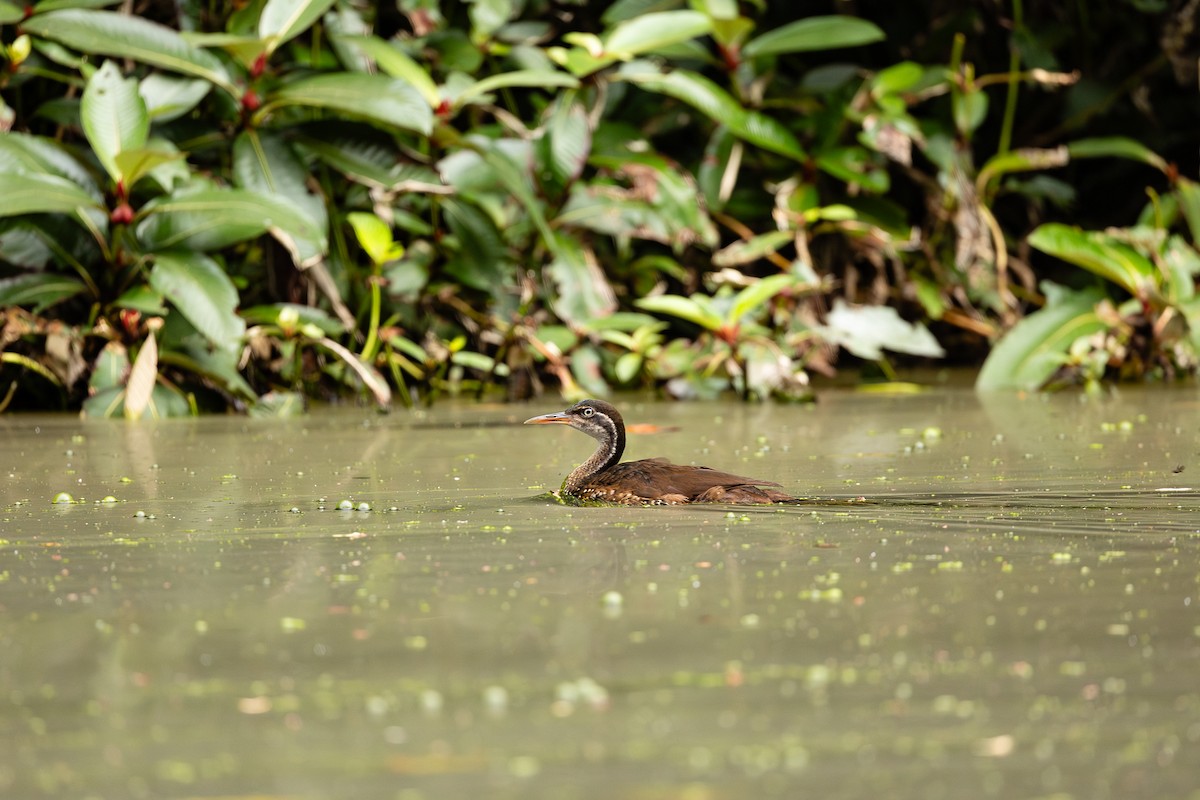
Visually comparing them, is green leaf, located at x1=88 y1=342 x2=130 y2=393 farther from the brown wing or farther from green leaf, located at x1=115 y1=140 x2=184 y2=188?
the brown wing

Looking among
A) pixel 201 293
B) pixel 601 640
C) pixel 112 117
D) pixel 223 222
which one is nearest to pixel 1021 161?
pixel 223 222

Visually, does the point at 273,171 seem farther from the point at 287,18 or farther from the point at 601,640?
the point at 601,640

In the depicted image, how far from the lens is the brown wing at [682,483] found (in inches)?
159

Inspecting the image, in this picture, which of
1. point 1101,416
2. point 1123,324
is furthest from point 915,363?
point 1101,416

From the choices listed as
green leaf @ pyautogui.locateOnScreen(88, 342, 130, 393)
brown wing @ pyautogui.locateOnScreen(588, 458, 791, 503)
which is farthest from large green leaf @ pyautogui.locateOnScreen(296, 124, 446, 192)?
brown wing @ pyautogui.locateOnScreen(588, 458, 791, 503)

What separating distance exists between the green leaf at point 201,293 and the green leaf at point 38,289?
46cm

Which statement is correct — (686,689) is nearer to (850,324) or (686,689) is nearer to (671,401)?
(671,401)

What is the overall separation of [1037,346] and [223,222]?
4.62m

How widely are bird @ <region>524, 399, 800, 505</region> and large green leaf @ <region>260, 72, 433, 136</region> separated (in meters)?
3.90

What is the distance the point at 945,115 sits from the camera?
11086 mm

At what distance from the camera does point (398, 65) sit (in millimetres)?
8812

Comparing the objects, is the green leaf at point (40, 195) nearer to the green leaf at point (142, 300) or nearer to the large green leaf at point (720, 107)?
the green leaf at point (142, 300)

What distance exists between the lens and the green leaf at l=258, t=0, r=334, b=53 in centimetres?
830

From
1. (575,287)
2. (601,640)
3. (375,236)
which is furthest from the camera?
(575,287)
